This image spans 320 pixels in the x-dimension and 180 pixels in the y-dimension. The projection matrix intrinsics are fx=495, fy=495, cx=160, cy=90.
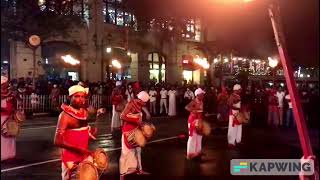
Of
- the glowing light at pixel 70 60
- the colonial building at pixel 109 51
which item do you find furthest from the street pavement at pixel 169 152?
the glowing light at pixel 70 60

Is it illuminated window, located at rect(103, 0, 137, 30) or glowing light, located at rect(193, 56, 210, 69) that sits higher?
illuminated window, located at rect(103, 0, 137, 30)

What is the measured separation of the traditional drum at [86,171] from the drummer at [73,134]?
0.10 m

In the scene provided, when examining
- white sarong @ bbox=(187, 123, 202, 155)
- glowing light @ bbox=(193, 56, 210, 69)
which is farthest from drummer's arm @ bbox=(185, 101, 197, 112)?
glowing light @ bbox=(193, 56, 210, 69)

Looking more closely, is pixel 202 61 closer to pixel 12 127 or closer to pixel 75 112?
pixel 12 127

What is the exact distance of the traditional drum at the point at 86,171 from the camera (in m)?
6.55

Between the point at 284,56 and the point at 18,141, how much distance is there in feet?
35.2

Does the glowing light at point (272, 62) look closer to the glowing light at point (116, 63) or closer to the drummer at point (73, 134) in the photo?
the drummer at point (73, 134)

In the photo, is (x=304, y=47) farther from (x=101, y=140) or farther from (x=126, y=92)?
(x=126, y=92)

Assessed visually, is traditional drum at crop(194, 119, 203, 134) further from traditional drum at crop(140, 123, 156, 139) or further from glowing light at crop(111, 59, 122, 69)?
glowing light at crop(111, 59, 122, 69)

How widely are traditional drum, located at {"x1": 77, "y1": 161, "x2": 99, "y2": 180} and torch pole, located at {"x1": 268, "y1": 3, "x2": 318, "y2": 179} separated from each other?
268cm

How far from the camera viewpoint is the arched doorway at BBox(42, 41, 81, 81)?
99.8 ft

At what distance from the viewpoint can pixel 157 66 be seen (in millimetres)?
38500

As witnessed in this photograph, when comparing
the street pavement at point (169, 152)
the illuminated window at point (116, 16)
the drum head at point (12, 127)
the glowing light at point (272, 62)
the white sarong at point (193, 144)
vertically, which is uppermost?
the illuminated window at point (116, 16)

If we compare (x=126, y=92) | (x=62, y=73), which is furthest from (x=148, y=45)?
(x=126, y=92)
